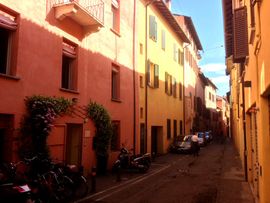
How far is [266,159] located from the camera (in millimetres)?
6840

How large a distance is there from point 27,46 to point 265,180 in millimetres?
7663

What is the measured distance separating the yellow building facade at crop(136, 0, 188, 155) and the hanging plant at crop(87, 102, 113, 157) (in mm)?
4785

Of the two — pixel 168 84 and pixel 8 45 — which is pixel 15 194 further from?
pixel 168 84

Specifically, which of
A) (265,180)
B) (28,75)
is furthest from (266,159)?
(28,75)

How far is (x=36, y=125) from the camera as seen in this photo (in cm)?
1071

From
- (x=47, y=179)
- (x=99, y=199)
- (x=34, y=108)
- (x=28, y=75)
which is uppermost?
(x=28, y=75)

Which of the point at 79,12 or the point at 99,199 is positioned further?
the point at 79,12

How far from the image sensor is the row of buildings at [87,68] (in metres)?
→ 10.3

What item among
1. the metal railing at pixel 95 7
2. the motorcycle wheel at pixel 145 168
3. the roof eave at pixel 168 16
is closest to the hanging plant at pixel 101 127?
the motorcycle wheel at pixel 145 168

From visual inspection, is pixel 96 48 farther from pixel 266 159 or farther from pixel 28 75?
pixel 266 159

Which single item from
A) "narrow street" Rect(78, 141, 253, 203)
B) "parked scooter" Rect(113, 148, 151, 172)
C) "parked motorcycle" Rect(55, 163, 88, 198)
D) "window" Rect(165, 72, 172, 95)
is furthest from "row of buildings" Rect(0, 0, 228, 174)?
"narrow street" Rect(78, 141, 253, 203)

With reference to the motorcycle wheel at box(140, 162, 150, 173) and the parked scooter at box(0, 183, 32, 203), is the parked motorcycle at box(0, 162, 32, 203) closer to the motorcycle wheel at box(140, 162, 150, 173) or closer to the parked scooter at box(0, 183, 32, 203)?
the parked scooter at box(0, 183, 32, 203)

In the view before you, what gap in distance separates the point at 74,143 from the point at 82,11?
5.05 metres

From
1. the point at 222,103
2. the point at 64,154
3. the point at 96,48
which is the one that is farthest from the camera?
the point at 222,103
